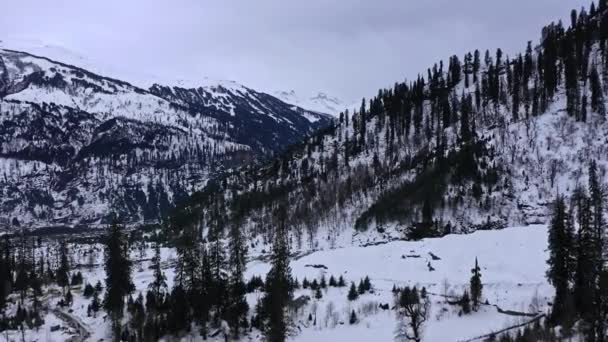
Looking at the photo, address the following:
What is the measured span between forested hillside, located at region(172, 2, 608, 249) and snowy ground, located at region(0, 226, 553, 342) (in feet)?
111

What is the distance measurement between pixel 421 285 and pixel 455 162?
66803 millimetres

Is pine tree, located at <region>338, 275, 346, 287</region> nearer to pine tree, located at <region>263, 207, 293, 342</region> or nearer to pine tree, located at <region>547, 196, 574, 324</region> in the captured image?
pine tree, located at <region>263, 207, 293, 342</region>

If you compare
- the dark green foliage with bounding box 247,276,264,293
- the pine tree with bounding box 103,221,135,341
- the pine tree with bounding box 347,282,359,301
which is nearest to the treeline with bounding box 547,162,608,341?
the pine tree with bounding box 347,282,359,301

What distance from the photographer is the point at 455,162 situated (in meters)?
131

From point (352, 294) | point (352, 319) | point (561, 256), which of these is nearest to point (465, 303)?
point (561, 256)

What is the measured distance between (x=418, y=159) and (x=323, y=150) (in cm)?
5505

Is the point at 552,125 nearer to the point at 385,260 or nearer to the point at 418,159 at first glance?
the point at 418,159

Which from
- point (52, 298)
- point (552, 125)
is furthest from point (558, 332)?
point (552, 125)

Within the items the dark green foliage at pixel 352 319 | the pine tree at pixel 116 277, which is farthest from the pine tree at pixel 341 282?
the pine tree at pixel 116 277

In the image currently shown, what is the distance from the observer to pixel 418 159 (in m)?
149

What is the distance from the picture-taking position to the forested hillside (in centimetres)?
11869

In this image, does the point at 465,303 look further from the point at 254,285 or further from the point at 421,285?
the point at 254,285

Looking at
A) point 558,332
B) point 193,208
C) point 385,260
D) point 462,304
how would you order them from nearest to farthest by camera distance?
point 558,332, point 462,304, point 385,260, point 193,208

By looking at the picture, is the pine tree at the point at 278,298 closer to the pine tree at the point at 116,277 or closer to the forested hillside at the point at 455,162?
the pine tree at the point at 116,277
